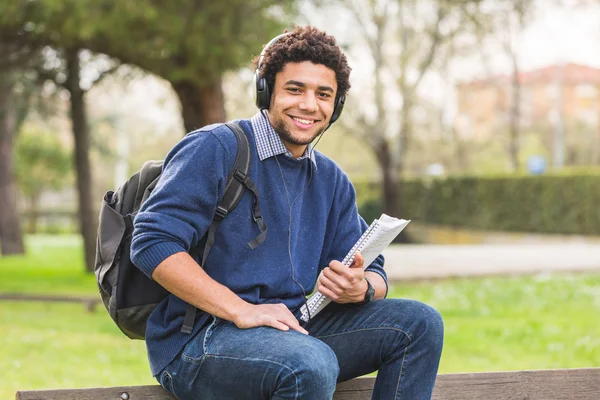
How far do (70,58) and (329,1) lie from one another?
13.8 ft

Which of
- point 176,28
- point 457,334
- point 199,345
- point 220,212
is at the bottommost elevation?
point 457,334

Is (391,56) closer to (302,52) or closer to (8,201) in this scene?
(8,201)

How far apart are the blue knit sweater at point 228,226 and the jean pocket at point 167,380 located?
0.9 inches

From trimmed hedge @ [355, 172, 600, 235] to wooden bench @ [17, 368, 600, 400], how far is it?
2247 cm

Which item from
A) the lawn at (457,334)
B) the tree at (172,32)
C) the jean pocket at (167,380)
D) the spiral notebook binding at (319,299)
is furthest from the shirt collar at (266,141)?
the tree at (172,32)

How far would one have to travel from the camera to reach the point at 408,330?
2.69 metres

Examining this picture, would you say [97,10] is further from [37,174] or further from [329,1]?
[37,174]

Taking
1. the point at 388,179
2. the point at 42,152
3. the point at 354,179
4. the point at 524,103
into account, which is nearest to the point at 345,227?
the point at 388,179

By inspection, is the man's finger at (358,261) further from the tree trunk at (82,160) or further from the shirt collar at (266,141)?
the tree trunk at (82,160)

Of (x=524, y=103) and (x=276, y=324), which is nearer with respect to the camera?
(x=276, y=324)

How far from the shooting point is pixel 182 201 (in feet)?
8.27

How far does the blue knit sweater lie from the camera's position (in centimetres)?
251

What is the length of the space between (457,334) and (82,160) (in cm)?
899

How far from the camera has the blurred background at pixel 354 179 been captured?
7.92 metres
